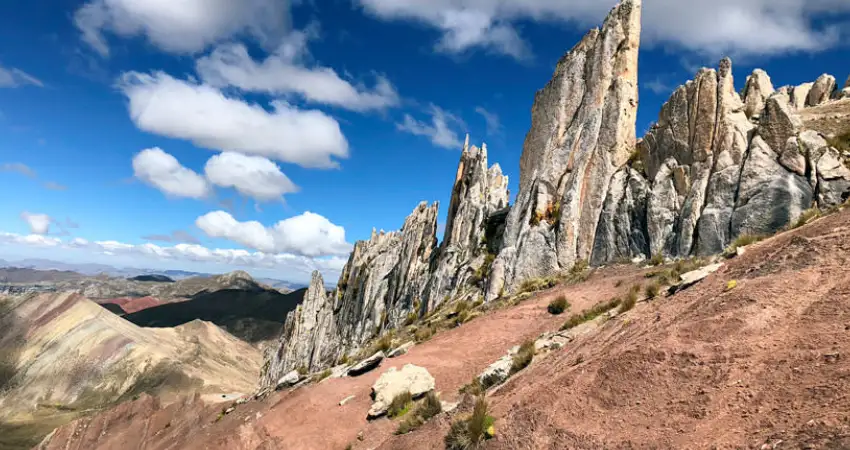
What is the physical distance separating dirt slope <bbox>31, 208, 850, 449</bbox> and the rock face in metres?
12.8

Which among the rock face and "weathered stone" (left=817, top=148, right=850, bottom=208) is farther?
the rock face

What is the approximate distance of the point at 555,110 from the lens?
32.7 meters

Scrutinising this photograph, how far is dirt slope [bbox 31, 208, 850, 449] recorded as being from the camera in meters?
6.00

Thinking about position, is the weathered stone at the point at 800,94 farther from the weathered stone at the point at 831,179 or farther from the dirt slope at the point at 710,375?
the dirt slope at the point at 710,375

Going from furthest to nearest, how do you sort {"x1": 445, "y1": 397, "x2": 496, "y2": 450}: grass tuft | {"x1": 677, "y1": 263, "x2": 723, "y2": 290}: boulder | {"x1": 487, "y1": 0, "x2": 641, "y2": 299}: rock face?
{"x1": 487, "y1": 0, "x2": 641, "y2": 299}: rock face < {"x1": 677, "y1": 263, "x2": 723, "y2": 290}: boulder < {"x1": 445, "y1": 397, "x2": 496, "y2": 450}: grass tuft

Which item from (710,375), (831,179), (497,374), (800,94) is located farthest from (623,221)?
(800,94)

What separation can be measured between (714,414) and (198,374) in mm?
110135

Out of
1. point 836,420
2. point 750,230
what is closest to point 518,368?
point 836,420

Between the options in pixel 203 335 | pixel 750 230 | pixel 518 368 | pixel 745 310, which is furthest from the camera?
pixel 203 335

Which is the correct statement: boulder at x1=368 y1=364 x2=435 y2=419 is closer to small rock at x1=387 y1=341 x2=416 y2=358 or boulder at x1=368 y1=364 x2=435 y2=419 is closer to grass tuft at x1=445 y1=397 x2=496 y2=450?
small rock at x1=387 y1=341 x2=416 y2=358

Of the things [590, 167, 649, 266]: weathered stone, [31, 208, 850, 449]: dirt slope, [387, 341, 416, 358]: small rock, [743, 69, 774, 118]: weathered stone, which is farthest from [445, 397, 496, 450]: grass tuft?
[743, 69, 774, 118]: weathered stone

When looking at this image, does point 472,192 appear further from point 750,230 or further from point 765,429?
point 765,429

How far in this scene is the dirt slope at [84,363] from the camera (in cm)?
8906

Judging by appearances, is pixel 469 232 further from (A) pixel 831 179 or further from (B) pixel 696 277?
(B) pixel 696 277
